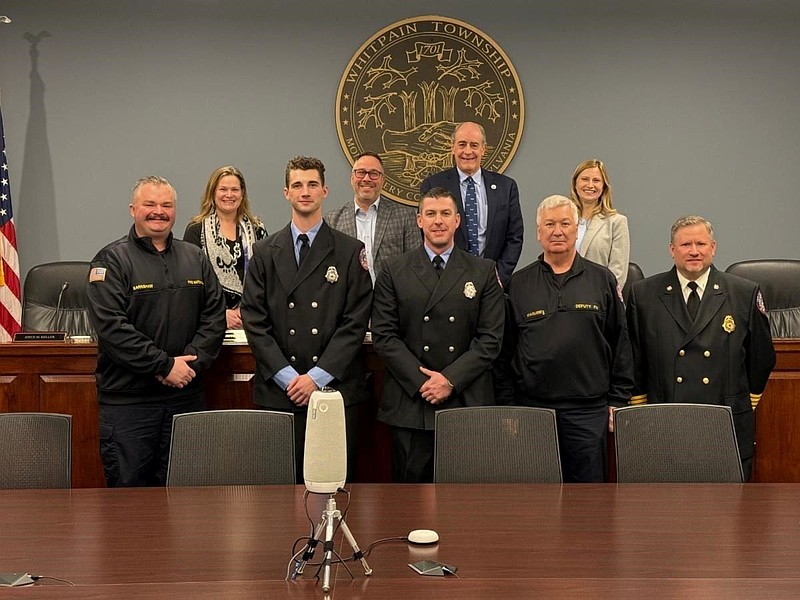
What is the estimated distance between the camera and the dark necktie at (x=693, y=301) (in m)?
3.68

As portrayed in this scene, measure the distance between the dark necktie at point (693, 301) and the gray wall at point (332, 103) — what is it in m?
2.43

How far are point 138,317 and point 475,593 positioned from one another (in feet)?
7.24

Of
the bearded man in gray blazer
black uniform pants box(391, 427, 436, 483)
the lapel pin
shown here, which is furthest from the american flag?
the lapel pin

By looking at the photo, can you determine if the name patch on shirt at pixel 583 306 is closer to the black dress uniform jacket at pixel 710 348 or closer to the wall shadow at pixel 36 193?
the black dress uniform jacket at pixel 710 348

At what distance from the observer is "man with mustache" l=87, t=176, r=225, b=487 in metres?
3.57

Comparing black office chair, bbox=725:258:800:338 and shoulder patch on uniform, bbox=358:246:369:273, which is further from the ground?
shoulder patch on uniform, bbox=358:246:369:273

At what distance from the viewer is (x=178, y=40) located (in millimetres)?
5980

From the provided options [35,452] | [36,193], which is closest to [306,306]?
[35,452]

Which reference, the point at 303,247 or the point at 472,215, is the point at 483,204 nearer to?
the point at 472,215

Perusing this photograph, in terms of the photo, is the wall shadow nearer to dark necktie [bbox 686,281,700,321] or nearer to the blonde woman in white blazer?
the blonde woman in white blazer

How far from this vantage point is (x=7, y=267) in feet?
18.2

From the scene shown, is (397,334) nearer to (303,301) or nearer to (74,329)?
(303,301)

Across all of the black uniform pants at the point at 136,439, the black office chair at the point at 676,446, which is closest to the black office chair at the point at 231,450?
A: the black uniform pants at the point at 136,439

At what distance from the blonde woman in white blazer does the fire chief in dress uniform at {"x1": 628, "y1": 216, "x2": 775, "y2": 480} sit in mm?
911
